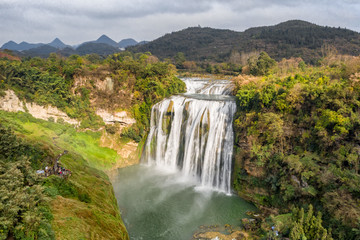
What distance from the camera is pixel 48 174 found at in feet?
36.7

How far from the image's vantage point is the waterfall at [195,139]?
1900 cm

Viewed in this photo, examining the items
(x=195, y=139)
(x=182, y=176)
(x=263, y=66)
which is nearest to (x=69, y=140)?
(x=182, y=176)

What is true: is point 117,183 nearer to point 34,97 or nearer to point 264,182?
point 264,182

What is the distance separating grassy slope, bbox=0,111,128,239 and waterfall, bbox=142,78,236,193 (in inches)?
223

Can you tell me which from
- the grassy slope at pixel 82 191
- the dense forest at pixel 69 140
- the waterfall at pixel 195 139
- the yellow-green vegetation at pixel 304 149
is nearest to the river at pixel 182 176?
the waterfall at pixel 195 139

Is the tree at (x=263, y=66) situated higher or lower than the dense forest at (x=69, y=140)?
higher

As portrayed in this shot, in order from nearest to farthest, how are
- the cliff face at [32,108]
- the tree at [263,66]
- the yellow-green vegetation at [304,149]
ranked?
the yellow-green vegetation at [304,149] → the cliff face at [32,108] → the tree at [263,66]

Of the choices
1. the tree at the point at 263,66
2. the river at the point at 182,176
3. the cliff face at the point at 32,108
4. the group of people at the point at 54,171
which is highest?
the tree at the point at 263,66

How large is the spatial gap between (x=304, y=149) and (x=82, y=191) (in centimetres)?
1438

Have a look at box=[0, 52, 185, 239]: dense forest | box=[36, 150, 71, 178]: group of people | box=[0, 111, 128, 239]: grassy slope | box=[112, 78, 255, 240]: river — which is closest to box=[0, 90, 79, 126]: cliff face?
box=[0, 52, 185, 239]: dense forest

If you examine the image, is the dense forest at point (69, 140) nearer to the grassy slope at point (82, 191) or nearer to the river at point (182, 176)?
the grassy slope at point (82, 191)

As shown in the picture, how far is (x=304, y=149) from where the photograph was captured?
1509 cm

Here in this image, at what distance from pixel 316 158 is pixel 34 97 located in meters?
27.9

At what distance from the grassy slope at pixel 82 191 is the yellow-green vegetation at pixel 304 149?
9.22 meters
